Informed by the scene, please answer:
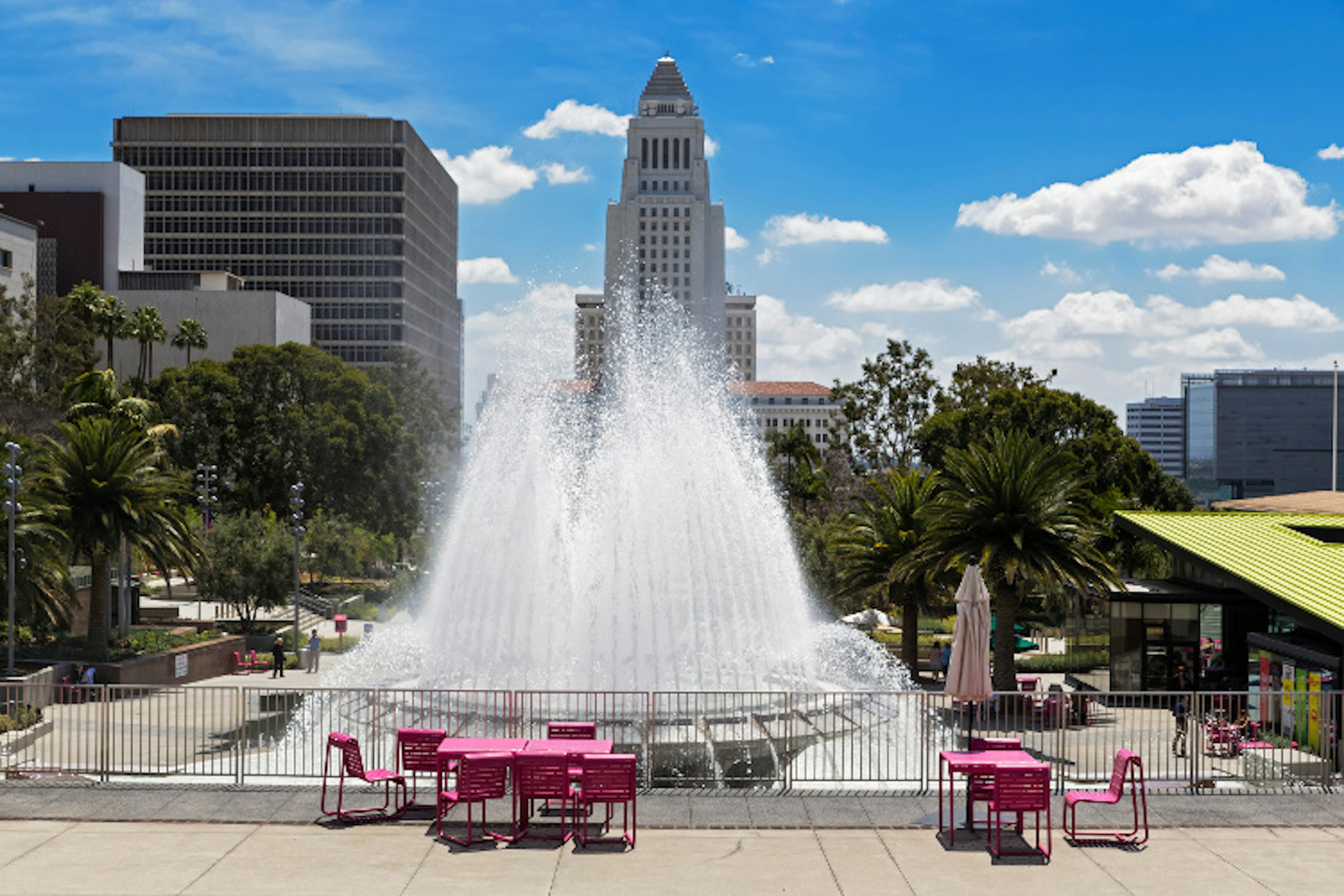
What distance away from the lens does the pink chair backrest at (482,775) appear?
1268 centimetres

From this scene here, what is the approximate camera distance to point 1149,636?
3102 cm

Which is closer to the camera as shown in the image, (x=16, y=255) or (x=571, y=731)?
(x=571, y=731)

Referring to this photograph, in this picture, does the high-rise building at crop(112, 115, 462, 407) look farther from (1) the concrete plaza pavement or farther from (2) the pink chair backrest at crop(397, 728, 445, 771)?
(1) the concrete plaza pavement

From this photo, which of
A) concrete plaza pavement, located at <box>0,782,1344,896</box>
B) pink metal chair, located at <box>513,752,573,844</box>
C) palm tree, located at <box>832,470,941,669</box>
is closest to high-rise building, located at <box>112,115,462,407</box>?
palm tree, located at <box>832,470,941,669</box>

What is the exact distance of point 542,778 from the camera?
1267cm

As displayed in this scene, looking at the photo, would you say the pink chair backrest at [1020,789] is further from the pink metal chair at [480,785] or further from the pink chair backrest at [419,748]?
the pink chair backrest at [419,748]

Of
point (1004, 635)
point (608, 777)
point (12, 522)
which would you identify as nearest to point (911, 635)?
point (1004, 635)

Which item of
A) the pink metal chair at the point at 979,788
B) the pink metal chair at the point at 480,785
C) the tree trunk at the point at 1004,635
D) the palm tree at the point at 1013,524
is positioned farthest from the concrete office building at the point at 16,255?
the pink metal chair at the point at 979,788

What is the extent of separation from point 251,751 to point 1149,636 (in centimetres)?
2251

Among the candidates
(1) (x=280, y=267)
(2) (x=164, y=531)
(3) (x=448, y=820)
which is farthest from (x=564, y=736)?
(1) (x=280, y=267)

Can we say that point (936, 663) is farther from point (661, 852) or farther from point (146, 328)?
point (146, 328)

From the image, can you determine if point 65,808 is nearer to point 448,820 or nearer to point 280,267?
point 448,820

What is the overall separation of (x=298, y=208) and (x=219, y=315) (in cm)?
3683

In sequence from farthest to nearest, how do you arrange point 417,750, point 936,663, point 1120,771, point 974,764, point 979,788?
point 936,663
point 417,750
point 1120,771
point 979,788
point 974,764
